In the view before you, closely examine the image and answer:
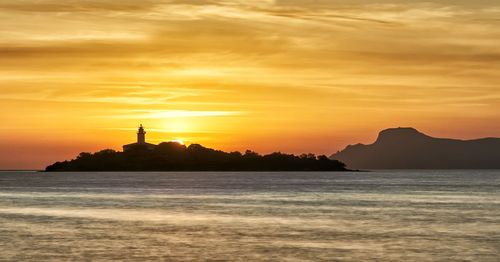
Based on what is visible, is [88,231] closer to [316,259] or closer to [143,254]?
[143,254]

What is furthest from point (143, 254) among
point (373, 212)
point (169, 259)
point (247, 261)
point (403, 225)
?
point (373, 212)

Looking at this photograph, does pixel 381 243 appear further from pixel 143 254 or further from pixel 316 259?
pixel 143 254

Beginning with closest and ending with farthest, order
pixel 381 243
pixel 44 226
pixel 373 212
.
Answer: pixel 381 243
pixel 44 226
pixel 373 212

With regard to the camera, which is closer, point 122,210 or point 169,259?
point 169,259

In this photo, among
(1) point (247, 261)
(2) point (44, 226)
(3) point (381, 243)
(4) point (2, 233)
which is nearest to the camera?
(1) point (247, 261)

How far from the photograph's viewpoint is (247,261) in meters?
49.4

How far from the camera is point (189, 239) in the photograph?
61625mm

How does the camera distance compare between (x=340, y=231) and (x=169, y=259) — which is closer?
(x=169, y=259)

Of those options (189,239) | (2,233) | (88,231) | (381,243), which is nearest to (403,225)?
(381,243)

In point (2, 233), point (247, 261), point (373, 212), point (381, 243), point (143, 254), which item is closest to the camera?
point (247, 261)

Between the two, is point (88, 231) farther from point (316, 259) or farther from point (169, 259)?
point (316, 259)

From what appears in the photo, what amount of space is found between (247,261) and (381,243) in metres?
13.9

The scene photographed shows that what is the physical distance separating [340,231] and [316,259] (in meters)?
20.4

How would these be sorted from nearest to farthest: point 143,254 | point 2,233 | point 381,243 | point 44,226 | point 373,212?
1. point 143,254
2. point 381,243
3. point 2,233
4. point 44,226
5. point 373,212
